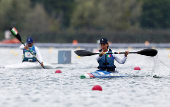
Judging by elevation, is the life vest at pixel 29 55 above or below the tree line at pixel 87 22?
below

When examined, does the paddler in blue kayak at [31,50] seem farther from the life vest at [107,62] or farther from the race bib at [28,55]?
the life vest at [107,62]

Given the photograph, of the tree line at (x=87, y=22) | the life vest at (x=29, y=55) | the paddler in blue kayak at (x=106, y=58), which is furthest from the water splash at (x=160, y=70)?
the tree line at (x=87, y=22)

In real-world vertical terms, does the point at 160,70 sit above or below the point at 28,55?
below

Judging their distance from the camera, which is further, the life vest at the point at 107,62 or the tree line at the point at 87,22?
the tree line at the point at 87,22

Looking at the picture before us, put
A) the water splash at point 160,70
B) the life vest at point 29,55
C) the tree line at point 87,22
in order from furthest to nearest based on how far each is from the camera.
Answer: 1. the tree line at point 87,22
2. the life vest at point 29,55
3. the water splash at point 160,70

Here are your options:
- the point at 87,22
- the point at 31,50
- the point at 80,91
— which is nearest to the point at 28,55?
the point at 31,50

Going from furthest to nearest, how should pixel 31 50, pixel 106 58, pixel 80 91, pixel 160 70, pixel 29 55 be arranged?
pixel 29 55, pixel 31 50, pixel 160 70, pixel 106 58, pixel 80 91

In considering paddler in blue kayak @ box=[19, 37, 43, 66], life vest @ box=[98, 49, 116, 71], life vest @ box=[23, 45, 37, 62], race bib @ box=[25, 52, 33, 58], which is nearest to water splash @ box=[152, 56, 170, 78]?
life vest @ box=[98, 49, 116, 71]

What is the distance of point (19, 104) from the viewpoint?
35.1 ft

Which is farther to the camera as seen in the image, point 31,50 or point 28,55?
point 28,55

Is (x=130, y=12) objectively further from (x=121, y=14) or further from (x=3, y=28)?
(x=3, y=28)

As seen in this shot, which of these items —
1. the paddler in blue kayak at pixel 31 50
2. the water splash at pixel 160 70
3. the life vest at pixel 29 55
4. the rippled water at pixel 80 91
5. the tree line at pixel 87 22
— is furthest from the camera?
the tree line at pixel 87 22

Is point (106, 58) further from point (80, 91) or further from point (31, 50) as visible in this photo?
point (31, 50)

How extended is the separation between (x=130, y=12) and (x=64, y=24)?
1625cm
